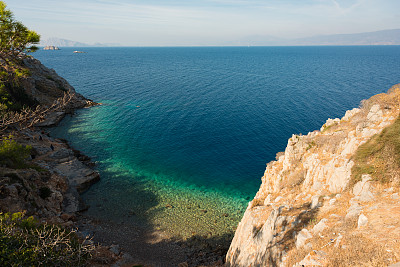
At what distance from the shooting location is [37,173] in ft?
104

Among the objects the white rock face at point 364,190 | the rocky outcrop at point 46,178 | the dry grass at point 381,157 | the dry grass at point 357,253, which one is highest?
the dry grass at point 381,157

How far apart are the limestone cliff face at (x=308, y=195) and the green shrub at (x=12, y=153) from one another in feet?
100

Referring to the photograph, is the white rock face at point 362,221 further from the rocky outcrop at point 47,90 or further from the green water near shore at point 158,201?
the rocky outcrop at point 47,90

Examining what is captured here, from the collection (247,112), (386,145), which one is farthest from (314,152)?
(247,112)

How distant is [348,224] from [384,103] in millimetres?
15629

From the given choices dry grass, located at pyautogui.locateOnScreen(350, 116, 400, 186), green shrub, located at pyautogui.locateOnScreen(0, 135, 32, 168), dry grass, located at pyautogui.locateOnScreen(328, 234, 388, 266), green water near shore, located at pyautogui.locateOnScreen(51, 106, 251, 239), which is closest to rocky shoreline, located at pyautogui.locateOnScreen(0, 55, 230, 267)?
green shrub, located at pyautogui.locateOnScreen(0, 135, 32, 168)

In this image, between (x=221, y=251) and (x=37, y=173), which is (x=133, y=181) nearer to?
(x=37, y=173)

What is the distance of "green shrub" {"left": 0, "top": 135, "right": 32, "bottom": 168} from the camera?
87.1 ft

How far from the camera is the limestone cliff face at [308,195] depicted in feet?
49.7

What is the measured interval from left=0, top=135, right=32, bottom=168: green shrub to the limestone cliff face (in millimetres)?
30523

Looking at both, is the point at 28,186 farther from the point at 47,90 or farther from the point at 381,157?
the point at 47,90

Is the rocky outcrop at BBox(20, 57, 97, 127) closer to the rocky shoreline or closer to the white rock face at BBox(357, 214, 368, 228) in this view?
the rocky shoreline

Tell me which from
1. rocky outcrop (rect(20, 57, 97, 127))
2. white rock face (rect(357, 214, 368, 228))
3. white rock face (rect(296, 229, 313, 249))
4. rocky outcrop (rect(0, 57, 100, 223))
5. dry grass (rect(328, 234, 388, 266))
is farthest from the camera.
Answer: rocky outcrop (rect(20, 57, 97, 127))

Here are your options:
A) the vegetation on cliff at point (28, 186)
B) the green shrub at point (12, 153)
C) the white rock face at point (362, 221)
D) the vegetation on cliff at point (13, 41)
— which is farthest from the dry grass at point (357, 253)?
the green shrub at point (12, 153)
